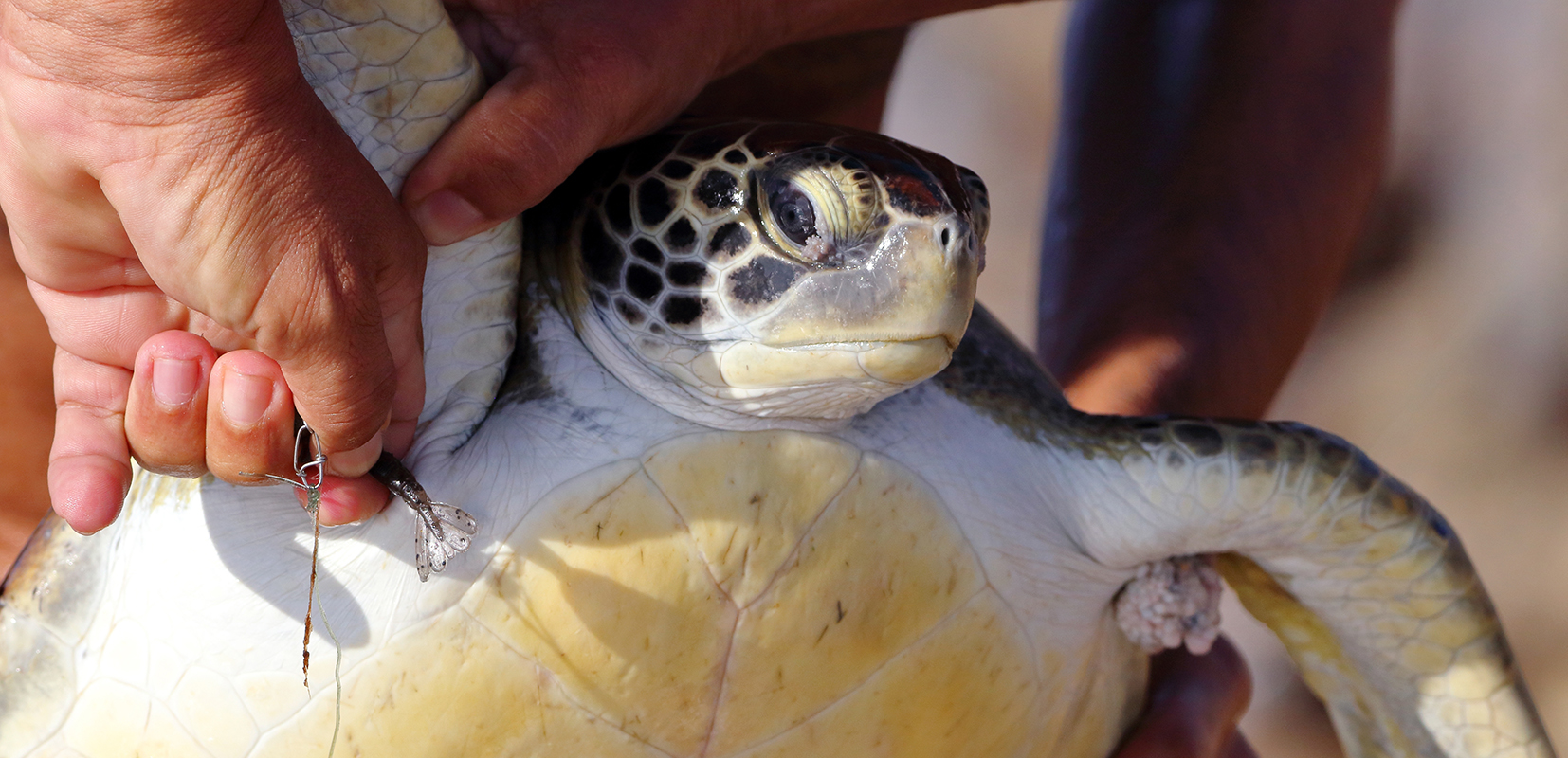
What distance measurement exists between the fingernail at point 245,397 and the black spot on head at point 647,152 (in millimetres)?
258

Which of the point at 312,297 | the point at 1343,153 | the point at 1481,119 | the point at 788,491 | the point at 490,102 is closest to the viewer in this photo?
the point at 312,297

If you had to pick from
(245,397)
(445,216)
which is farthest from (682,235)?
(245,397)

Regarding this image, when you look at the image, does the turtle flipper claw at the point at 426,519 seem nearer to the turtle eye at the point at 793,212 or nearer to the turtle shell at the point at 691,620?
the turtle shell at the point at 691,620

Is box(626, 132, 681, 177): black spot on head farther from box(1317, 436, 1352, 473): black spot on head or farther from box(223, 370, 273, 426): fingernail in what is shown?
box(1317, 436, 1352, 473): black spot on head

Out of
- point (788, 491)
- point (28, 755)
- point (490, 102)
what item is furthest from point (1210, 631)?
point (28, 755)

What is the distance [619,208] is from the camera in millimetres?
675

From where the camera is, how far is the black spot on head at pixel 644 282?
26.0 inches

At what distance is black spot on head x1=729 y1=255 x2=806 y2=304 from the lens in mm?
615

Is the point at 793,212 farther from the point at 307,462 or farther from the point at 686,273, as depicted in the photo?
the point at 307,462

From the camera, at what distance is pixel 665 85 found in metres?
0.65

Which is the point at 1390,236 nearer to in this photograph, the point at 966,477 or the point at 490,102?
the point at 966,477

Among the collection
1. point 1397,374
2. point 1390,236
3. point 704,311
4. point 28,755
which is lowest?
point 1397,374

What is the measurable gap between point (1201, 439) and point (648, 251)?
442 mm

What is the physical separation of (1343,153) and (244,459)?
4.41 feet
